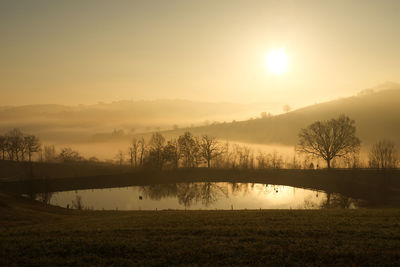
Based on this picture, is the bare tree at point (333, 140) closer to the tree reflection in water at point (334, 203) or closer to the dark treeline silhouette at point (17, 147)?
the tree reflection in water at point (334, 203)

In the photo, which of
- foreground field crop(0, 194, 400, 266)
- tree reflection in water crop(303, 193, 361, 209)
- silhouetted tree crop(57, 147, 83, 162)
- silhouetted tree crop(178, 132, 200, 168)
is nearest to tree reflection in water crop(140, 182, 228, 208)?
tree reflection in water crop(303, 193, 361, 209)

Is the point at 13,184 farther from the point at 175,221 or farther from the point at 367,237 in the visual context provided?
the point at 367,237

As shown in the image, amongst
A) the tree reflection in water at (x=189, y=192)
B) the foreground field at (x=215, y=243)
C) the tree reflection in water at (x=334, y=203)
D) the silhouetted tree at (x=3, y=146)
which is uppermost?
the silhouetted tree at (x=3, y=146)

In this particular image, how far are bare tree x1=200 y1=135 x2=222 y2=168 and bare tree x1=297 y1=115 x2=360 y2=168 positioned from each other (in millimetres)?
38343

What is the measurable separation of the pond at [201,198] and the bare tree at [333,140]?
1804 centimetres

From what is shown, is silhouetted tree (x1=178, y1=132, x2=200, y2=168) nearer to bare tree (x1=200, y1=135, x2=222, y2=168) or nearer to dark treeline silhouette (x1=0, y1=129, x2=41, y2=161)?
bare tree (x1=200, y1=135, x2=222, y2=168)

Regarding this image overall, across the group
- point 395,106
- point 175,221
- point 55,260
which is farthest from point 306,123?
Result: point 55,260

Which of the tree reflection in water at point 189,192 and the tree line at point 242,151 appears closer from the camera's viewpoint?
the tree reflection in water at point 189,192

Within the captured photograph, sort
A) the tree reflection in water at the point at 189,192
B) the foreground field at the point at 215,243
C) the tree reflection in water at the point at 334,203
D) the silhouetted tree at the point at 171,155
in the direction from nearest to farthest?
the foreground field at the point at 215,243
the tree reflection in water at the point at 334,203
the tree reflection in water at the point at 189,192
the silhouetted tree at the point at 171,155

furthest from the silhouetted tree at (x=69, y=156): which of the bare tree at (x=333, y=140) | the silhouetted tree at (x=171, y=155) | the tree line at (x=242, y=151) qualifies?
the bare tree at (x=333, y=140)

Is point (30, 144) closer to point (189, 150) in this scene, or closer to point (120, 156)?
point (120, 156)

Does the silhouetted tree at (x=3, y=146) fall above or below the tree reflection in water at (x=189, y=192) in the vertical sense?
above

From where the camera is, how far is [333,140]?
8994cm

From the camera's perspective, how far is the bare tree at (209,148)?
391ft
